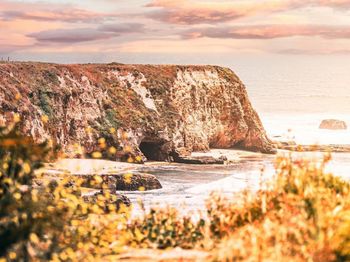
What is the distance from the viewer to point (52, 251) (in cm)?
1080

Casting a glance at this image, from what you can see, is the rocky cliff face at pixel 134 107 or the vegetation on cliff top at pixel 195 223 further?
the rocky cliff face at pixel 134 107

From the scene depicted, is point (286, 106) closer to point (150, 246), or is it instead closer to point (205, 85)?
point (205, 85)

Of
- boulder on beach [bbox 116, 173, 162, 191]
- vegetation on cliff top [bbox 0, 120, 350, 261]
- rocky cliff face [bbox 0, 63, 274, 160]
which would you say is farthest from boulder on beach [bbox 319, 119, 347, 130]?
vegetation on cliff top [bbox 0, 120, 350, 261]

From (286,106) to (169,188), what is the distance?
5602 inches

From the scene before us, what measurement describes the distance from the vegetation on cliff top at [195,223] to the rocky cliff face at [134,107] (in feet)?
152

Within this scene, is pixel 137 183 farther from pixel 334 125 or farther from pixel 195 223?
pixel 334 125

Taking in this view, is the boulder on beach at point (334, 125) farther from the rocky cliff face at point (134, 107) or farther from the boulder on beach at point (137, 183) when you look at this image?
the boulder on beach at point (137, 183)

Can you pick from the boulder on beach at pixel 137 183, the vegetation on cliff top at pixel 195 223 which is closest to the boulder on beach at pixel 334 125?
the boulder on beach at pixel 137 183

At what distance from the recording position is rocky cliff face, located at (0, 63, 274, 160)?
2655 inches

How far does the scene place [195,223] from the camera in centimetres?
1295

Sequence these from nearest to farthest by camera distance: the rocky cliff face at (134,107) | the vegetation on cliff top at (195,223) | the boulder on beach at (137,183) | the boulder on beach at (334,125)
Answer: the vegetation on cliff top at (195,223) < the boulder on beach at (137,183) < the rocky cliff face at (134,107) < the boulder on beach at (334,125)

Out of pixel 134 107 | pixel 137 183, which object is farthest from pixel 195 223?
pixel 134 107

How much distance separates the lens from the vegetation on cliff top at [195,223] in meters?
9.54

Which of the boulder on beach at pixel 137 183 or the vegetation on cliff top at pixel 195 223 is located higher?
→ the vegetation on cliff top at pixel 195 223
